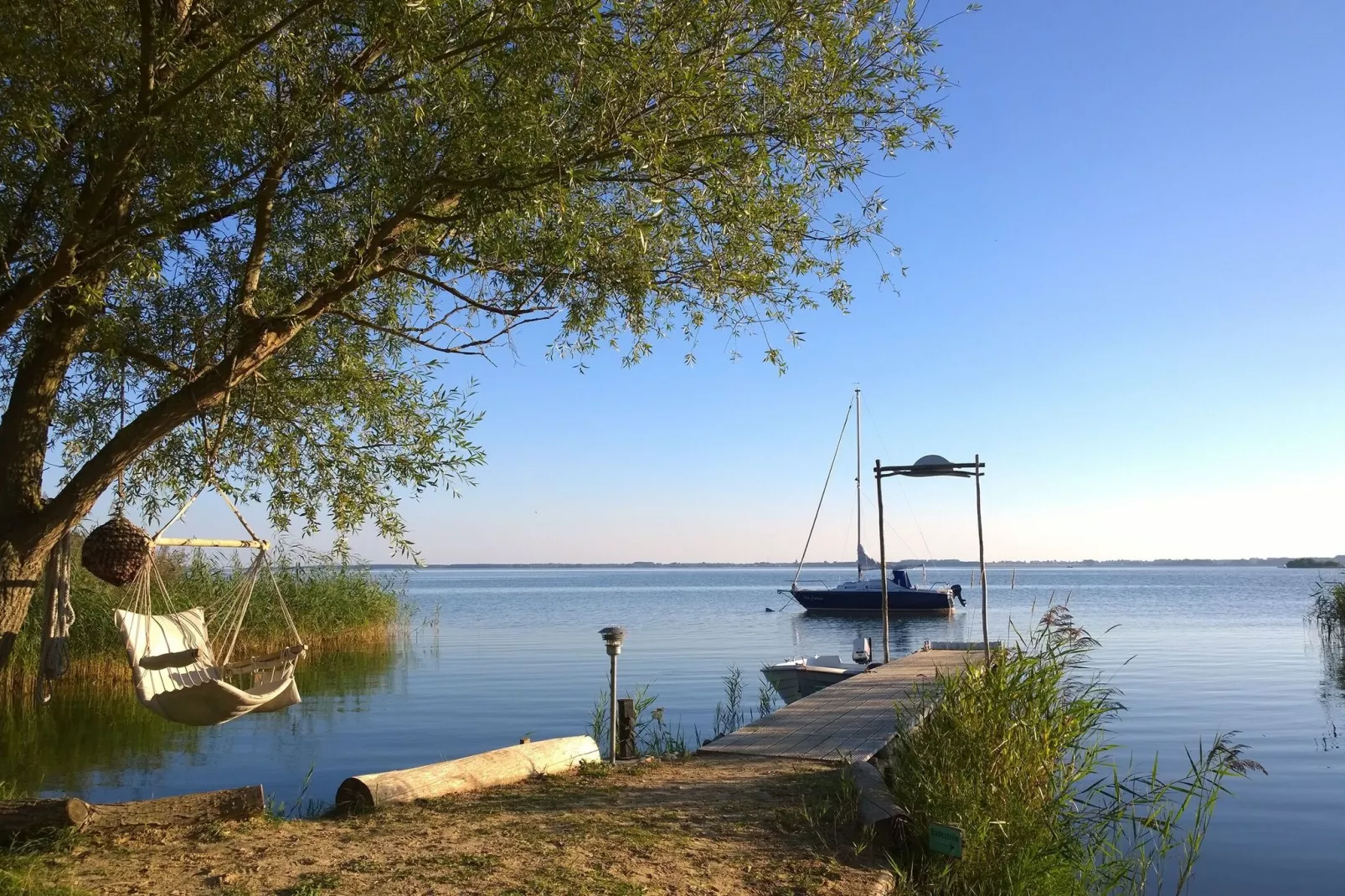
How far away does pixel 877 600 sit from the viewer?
42.6 meters

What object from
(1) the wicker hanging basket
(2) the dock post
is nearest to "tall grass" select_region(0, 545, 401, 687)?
(1) the wicker hanging basket

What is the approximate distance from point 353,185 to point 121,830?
156 inches

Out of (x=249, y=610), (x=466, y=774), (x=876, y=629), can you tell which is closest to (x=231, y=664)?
(x=466, y=774)

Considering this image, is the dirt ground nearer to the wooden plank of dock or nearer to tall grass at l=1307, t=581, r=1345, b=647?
the wooden plank of dock

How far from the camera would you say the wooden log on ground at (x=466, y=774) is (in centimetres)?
630

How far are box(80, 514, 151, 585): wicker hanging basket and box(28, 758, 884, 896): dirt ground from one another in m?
1.64

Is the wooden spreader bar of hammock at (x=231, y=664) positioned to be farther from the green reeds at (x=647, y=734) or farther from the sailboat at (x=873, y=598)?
the sailboat at (x=873, y=598)

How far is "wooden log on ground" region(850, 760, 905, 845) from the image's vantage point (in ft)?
18.3

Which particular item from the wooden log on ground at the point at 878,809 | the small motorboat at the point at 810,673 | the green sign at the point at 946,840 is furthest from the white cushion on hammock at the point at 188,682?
the small motorboat at the point at 810,673

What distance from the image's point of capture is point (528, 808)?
6.23 metres

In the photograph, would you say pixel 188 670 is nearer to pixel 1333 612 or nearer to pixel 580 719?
pixel 580 719

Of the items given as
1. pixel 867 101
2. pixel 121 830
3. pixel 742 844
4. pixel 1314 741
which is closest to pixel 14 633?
pixel 121 830

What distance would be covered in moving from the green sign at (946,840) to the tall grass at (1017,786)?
19 centimetres

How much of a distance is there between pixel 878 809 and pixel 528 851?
192 centimetres
